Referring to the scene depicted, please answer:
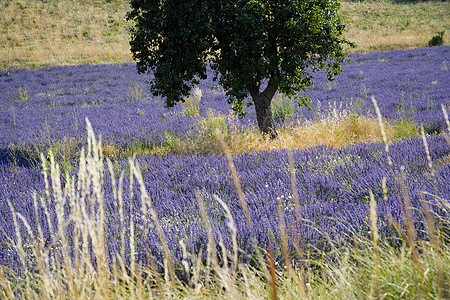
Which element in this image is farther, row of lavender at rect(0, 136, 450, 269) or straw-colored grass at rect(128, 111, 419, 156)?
straw-colored grass at rect(128, 111, 419, 156)

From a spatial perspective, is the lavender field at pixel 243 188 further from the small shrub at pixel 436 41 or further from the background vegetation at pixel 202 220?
the small shrub at pixel 436 41

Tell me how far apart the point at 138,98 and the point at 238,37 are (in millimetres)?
9109

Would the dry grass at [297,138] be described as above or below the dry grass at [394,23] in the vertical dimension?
below

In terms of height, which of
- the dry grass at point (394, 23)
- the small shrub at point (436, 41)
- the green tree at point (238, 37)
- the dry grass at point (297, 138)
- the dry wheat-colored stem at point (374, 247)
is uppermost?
the dry grass at point (394, 23)

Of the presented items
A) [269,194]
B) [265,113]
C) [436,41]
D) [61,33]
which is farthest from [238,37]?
[61,33]

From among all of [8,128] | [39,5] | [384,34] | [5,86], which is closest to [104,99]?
[8,128]

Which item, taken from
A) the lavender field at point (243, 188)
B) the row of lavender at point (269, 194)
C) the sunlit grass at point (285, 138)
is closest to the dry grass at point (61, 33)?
the lavender field at point (243, 188)

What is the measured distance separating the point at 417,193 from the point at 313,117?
694 cm

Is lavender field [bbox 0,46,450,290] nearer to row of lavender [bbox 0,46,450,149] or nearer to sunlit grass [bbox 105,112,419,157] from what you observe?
row of lavender [bbox 0,46,450,149]

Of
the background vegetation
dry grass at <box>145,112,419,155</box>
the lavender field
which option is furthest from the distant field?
dry grass at <box>145,112,419,155</box>

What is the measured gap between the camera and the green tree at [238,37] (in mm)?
6414

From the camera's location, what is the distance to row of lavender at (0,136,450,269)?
9.12 ft

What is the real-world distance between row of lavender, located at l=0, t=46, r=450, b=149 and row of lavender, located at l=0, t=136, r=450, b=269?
284 centimetres

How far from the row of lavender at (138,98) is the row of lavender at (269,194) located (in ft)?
9.33
